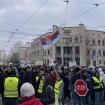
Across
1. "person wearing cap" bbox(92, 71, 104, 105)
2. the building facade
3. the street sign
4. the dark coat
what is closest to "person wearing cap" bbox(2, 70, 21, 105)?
the street sign

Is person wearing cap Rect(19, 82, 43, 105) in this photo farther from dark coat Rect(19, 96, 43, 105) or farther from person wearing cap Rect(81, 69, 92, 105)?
person wearing cap Rect(81, 69, 92, 105)

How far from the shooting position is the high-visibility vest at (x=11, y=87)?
805 centimetres

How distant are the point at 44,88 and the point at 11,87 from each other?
3.44 ft

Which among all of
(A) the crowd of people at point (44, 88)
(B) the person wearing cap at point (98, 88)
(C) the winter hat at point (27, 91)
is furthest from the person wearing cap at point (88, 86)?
(C) the winter hat at point (27, 91)

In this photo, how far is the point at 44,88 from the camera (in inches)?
340

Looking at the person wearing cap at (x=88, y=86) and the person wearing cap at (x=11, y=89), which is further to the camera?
the person wearing cap at (x=88, y=86)

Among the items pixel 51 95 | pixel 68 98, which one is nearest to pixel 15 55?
pixel 68 98

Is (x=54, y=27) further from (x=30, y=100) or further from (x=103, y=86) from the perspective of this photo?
(x=30, y=100)

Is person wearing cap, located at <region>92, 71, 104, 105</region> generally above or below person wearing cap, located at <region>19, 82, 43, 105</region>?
below

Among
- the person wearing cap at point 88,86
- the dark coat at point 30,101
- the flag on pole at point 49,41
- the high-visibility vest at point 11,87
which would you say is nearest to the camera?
the dark coat at point 30,101

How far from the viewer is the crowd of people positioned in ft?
14.4

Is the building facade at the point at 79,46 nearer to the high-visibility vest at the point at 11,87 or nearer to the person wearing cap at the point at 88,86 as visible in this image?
the person wearing cap at the point at 88,86

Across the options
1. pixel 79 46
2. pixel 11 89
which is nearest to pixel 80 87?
pixel 11 89

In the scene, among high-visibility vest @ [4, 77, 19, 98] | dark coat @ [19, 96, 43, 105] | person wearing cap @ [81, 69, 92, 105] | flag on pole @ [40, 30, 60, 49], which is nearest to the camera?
dark coat @ [19, 96, 43, 105]
